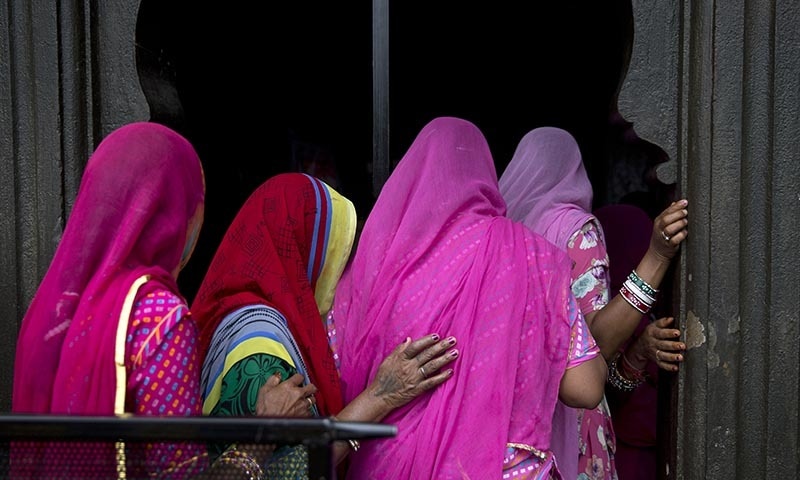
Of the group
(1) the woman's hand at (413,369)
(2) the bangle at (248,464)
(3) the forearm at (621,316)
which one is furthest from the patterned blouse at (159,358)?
(3) the forearm at (621,316)

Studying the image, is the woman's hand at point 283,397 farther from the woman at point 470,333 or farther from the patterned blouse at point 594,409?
the patterned blouse at point 594,409

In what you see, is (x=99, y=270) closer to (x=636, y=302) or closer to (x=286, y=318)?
(x=286, y=318)

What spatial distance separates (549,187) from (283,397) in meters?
1.52

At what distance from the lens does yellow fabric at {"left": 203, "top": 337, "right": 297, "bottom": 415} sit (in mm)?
1480

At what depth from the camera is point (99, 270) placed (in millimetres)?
1271

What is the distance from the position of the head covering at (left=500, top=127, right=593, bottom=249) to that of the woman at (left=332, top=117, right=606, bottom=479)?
0.78 m

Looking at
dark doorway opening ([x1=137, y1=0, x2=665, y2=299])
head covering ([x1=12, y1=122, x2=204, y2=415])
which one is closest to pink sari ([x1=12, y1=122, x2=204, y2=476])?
head covering ([x1=12, y1=122, x2=204, y2=415])

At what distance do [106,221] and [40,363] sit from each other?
251 millimetres

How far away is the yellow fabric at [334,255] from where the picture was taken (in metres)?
A: 1.85

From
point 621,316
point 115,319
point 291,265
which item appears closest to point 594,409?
point 621,316

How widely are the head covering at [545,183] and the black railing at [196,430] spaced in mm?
1576

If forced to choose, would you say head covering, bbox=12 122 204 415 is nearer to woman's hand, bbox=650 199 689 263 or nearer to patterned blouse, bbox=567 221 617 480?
woman's hand, bbox=650 199 689 263

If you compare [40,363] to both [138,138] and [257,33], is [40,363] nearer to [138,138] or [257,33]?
[138,138]

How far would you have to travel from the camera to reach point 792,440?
1861 mm
